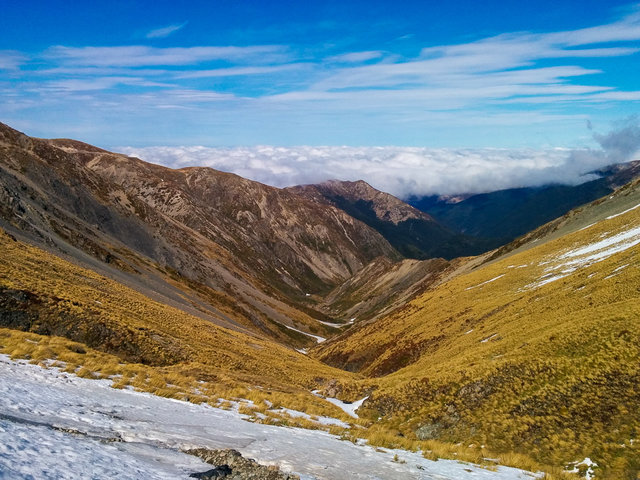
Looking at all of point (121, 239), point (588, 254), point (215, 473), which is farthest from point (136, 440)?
point (121, 239)

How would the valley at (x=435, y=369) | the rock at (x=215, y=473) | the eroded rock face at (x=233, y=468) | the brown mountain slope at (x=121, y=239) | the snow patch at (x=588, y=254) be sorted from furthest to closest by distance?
the brown mountain slope at (x=121, y=239) → the snow patch at (x=588, y=254) → the valley at (x=435, y=369) → the eroded rock face at (x=233, y=468) → the rock at (x=215, y=473)

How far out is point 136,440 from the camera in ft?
38.3

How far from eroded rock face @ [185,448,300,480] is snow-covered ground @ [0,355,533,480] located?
14.8 inches

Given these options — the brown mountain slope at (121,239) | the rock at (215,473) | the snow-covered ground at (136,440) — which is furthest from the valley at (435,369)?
the brown mountain slope at (121,239)

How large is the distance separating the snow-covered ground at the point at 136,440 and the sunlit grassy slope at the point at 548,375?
15.9 feet

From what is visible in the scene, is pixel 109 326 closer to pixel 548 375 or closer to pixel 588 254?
pixel 548 375

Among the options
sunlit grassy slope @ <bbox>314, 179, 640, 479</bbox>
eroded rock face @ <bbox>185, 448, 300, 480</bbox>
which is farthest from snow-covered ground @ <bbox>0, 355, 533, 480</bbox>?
sunlit grassy slope @ <bbox>314, 179, 640, 479</bbox>

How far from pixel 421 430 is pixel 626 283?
21590mm

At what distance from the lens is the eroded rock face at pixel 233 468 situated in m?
10.1

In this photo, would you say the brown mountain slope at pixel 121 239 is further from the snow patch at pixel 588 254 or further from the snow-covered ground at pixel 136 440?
the snow patch at pixel 588 254

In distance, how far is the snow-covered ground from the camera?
869 cm

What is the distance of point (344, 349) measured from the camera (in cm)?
9250

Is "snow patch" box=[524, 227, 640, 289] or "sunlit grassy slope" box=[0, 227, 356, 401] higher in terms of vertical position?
"snow patch" box=[524, 227, 640, 289]

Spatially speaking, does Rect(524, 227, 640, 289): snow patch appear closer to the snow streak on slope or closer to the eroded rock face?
the snow streak on slope
